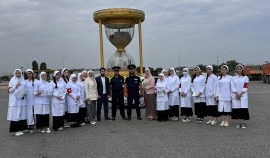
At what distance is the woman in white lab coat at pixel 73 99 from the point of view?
32.2ft

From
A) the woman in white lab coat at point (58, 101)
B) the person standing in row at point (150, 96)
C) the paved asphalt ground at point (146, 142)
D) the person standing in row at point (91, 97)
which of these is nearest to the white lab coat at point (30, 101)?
the paved asphalt ground at point (146, 142)

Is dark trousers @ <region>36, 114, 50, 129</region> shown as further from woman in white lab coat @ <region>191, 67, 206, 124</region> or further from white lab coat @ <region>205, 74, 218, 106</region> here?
white lab coat @ <region>205, 74, 218, 106</region>

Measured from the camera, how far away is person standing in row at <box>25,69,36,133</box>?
29.4 feet

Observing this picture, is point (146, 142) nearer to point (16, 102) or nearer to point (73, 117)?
point (73, 117)

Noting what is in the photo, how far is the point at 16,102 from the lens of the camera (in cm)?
877

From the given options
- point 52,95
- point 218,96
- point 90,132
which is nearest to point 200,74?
point 218,96

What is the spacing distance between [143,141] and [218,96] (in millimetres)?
3135

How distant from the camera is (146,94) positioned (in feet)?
37.0

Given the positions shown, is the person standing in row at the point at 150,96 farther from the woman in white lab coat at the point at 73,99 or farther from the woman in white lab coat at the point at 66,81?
the woman in white lab coat at the point at 66,81

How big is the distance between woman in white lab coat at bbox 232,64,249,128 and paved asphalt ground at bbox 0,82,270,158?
40cm

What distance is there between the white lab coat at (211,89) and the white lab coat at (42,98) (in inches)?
186

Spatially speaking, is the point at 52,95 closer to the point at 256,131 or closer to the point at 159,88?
the point at 159,88

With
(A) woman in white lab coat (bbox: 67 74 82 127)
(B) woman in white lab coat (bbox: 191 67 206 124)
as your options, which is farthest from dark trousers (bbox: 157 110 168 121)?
(A) woman in white lab coat (bbox: 67 74 82 127)

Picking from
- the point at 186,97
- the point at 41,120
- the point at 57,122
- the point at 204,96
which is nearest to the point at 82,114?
the point at 57,122
